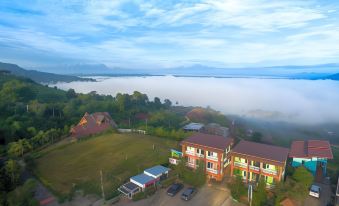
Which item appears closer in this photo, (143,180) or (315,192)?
(315,192)

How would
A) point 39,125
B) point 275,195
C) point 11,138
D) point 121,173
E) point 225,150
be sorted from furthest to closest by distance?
point 39,125
point 11,138
point 121,173
point 225,150
point 275,195

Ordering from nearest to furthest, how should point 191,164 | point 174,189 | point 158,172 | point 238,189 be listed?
1. point 238,189
2. point 174,189
3. point 158,172
4. point 191,164

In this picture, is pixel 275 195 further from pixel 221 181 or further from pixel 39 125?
pixel 39 125

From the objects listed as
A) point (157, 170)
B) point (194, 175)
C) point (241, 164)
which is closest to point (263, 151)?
point (241, 164)

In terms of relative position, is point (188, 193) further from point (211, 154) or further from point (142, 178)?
point (211, 154)

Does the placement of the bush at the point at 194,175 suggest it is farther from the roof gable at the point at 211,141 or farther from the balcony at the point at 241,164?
the balcony at the point at 241,164

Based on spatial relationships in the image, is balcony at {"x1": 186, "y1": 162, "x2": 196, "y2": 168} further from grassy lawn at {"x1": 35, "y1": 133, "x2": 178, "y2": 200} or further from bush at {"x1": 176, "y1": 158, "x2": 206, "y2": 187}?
grassy lawn at {"x1": 35, "y1": 133, "x2": 178, "y2": 200}

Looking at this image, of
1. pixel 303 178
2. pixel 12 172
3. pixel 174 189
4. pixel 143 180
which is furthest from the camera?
pixel 143 180

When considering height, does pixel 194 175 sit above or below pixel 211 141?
below

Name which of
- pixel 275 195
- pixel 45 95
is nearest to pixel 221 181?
pixel 275 195
